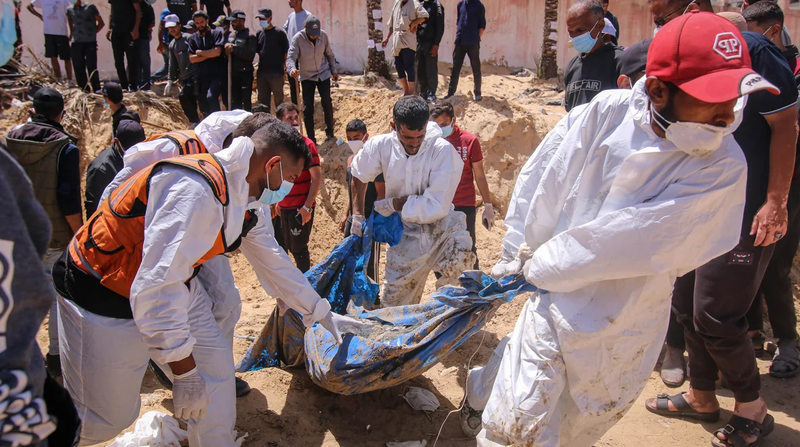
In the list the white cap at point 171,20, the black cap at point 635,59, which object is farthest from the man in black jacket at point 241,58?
the black cap at point 635,59

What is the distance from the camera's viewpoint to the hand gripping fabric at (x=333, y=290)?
359 centimetres

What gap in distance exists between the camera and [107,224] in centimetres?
240

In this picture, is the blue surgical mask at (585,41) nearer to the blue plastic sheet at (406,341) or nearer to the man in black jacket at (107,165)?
the blue plastic sheet at (406,341)

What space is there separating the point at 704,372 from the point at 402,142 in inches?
91.8

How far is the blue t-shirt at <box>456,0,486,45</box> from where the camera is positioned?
834 cm

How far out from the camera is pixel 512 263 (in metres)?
2.54

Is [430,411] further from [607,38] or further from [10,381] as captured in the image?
[607,38]

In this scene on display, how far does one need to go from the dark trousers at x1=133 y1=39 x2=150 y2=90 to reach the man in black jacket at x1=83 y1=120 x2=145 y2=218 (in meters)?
5.59

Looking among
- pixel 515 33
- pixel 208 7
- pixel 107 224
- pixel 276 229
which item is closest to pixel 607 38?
pixel 276 229

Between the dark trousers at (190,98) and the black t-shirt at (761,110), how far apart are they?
24.0ft

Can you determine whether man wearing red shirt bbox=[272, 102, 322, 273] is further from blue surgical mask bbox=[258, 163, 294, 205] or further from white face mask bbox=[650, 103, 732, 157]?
white face mask bbox=[650, 103, 732, 157]

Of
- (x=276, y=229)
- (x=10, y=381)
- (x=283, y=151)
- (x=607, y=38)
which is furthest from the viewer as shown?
(x=276, y=229)

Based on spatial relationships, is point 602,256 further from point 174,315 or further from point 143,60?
point 143,60

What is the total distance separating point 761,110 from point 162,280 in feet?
9.40
